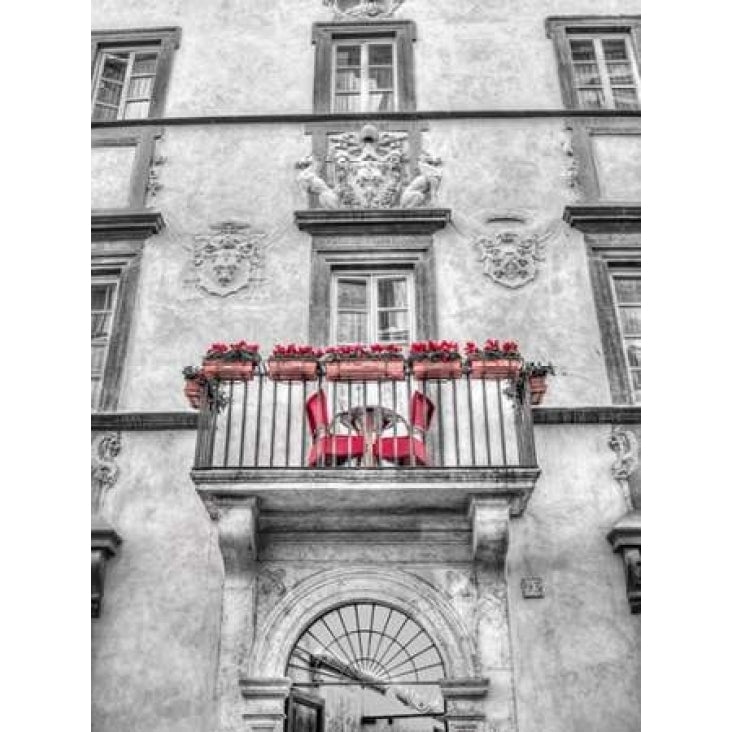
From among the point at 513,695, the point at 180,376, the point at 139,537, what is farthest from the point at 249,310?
the point at 513,695

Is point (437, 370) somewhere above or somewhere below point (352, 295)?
below

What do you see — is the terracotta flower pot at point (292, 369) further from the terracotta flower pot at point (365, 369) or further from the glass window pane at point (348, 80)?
the glass window pane at point (348, 80)

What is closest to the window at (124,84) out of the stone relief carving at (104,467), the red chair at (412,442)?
the stone relief carving at (104,467)

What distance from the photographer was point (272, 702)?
7160mm

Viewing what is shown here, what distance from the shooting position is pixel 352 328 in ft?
30.6

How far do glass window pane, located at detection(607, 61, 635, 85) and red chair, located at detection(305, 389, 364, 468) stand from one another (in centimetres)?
648

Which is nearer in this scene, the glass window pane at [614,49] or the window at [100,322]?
the window at [100,322]

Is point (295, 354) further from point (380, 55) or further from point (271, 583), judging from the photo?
point (380, 55)

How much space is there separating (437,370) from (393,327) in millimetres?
1790

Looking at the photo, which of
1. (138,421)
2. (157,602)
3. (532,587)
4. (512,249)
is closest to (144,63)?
(138,421)

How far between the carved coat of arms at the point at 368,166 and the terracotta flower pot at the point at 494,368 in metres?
2.96

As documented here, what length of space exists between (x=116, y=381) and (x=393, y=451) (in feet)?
10.4

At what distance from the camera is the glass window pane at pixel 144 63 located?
11641 mm

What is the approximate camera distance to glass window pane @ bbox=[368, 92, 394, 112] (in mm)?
11023
